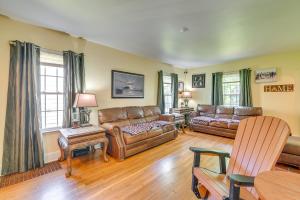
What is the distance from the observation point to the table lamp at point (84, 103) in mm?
2871

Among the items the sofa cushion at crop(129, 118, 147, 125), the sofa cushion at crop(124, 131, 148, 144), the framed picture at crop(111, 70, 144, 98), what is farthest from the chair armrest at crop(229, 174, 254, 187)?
the framed picture at crop(111, 70, 144, 98)

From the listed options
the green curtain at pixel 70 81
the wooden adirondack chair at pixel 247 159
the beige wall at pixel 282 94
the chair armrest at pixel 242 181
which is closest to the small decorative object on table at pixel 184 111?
the beige wall at pixel 282 94

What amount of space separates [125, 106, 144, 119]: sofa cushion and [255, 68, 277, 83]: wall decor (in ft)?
12.4

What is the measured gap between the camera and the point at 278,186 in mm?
890

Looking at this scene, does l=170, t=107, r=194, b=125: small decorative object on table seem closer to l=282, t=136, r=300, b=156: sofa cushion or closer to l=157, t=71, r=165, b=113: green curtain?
l=157, t=71, r=165, b=113: green curtain

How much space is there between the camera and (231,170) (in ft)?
5.62

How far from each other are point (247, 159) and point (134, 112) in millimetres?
3013

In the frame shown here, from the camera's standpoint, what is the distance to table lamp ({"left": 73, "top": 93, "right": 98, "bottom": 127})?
2.87 metres

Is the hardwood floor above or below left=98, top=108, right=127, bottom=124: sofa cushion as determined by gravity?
below

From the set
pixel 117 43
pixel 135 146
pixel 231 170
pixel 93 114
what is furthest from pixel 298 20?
pixel 93 114

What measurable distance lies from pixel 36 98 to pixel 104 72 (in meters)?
1.57

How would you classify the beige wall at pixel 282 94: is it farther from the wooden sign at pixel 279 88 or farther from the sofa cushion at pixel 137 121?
the sofa cushion at pixel 137 121

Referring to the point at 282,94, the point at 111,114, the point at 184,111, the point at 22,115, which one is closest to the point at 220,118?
the point at 184,111

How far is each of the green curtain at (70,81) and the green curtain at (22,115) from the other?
0.48 meters
